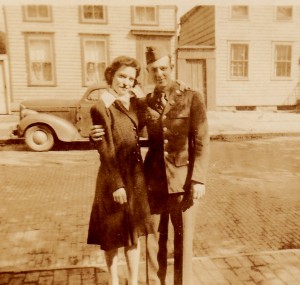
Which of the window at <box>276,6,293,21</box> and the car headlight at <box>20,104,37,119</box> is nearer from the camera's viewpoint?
the car headlight at <box>20,104,37,119</box>

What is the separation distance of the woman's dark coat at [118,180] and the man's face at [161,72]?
0.26 meters

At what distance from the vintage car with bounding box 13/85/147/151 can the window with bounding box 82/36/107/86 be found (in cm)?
605

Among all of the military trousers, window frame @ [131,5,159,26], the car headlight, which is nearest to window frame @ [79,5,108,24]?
window frame @ [131,5,159,26]

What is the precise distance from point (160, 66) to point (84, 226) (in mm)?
2804

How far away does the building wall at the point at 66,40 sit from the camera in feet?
51.6

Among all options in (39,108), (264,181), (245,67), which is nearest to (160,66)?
(264,181)

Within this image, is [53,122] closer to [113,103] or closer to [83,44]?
[83,44]

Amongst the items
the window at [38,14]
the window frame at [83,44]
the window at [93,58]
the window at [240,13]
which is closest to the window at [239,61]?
the window at [240,13]

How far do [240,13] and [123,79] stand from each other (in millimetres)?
16918

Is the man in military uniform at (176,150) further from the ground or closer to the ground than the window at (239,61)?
closer to the ground

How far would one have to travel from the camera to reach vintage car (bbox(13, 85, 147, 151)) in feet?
33.1

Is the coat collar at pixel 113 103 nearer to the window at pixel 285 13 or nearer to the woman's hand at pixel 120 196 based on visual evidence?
the woman's hand at pixel 120 196

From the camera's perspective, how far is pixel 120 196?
2.84 m

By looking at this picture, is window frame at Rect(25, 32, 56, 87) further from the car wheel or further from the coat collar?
the coat collar
